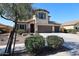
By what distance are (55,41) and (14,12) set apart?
3.22ft

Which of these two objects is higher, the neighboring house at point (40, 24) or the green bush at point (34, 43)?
the neighboring house at point (40, 24)

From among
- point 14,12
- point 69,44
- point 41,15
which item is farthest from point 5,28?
point 69,44

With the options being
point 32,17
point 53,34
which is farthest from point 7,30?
point 53,34

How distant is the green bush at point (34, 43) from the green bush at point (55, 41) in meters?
0.13

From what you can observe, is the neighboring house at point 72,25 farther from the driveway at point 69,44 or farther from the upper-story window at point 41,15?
the upper-story window at point 41,15

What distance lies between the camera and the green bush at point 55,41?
205 inches

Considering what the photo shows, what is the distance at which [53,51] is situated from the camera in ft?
17.2

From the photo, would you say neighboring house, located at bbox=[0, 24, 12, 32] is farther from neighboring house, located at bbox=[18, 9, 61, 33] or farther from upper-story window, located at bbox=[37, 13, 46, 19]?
upper-story window, located at bbox=[37, 13, 46, 19]

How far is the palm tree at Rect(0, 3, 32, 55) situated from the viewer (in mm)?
5191

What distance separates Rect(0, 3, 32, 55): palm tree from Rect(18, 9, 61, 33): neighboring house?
0.33 ft

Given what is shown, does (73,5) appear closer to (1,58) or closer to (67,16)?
(67,16)

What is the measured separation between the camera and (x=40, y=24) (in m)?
5.26

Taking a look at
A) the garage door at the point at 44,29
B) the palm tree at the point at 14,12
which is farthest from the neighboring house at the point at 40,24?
the palm tree at the point at 14,12

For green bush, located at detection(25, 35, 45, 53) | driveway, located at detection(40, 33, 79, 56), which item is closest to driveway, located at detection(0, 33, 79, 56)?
driveway, located at detection(40, 33, 79, 56)
